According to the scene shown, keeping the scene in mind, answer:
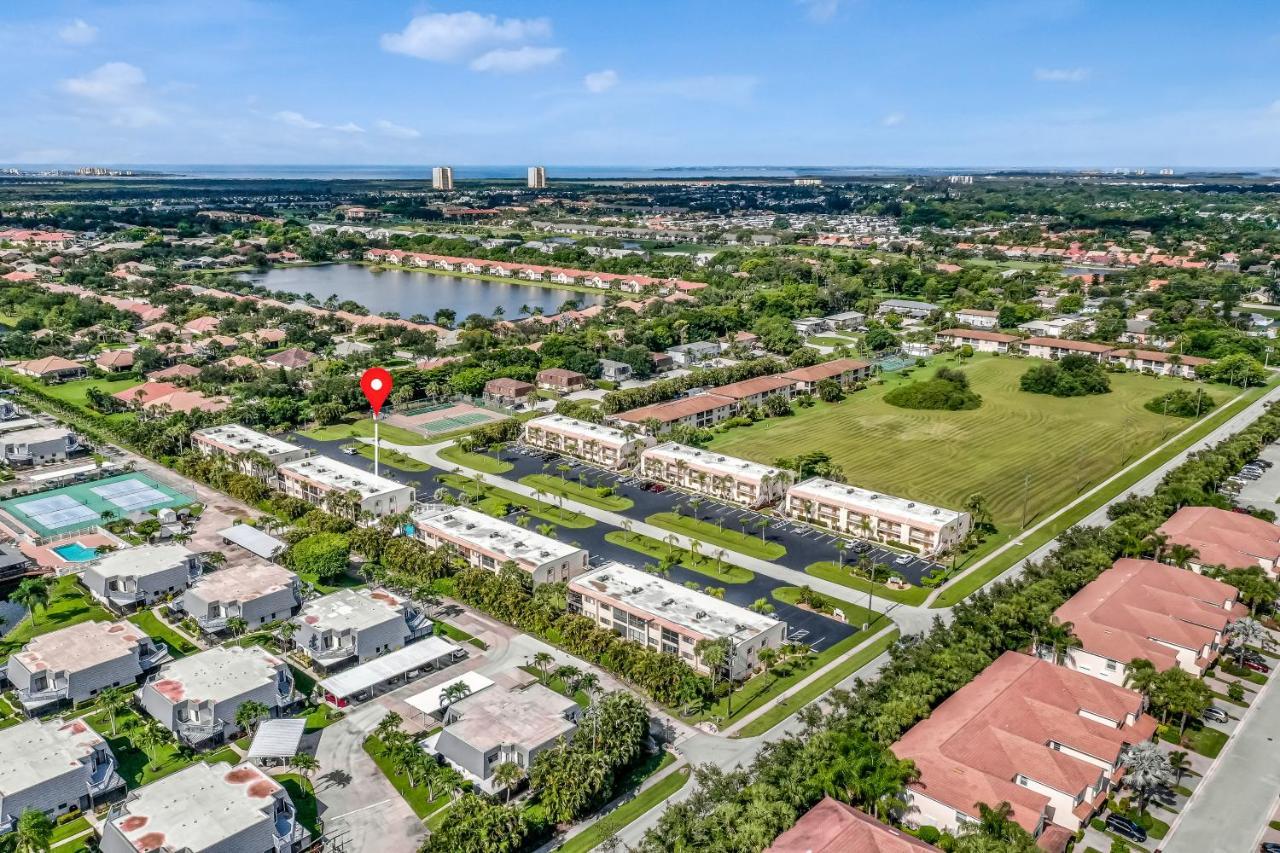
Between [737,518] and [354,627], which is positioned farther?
[737,518]

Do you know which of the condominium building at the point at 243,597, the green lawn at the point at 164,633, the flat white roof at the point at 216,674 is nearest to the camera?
the flat white roof at the point at 216,674

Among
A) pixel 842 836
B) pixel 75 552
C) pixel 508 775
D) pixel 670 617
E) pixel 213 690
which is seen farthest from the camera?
pixel 75 552

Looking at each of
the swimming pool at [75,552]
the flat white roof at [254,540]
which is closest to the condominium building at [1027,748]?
the flat white roof at [254,540]

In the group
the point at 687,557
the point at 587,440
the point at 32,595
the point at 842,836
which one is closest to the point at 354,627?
the point at 32,595

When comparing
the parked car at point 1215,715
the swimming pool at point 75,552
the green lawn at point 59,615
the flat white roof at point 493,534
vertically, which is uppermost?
the flat white roof at point 493,534

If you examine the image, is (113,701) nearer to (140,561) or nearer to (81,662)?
(81,662)

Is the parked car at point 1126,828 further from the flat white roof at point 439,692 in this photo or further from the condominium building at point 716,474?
the condominium building at point 716,474

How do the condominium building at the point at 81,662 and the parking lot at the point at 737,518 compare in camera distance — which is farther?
the parking lot at the point at 737,518

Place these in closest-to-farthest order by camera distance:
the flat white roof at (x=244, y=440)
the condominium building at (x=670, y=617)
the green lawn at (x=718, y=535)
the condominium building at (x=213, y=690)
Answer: the condominium building at (x=213, y=690) < the condominium building at (x=670, y=617) < the green lawn at (x=718, y=535) < the flat white roof at (x=244, y=440)
